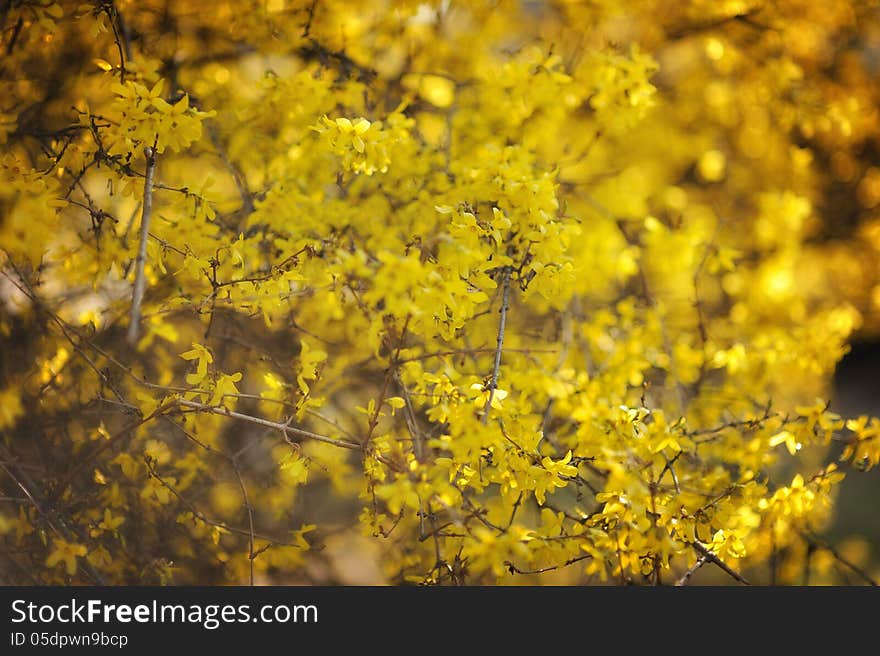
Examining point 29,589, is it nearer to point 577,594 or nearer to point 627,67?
point 577,594

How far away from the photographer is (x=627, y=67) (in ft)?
7.30

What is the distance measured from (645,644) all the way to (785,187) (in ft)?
10.6

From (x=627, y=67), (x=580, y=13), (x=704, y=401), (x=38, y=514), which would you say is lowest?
(x=38, y=514)

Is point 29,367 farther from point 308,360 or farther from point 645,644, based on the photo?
point 645,644

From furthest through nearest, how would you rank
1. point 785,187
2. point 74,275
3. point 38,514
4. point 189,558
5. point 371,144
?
point 785,187
point 189,558
point 74,275
point 38,514
point 371,144

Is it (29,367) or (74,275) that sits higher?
(74,275)

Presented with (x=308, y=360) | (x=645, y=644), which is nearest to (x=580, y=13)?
(x=308, y=360)

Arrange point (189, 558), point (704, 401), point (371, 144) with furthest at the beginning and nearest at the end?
point (704, 401) → point (189, 558) → point (371, 144)

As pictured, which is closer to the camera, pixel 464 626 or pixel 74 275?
pixel 464 626

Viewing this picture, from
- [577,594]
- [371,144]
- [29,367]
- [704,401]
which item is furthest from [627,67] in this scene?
[29,367]

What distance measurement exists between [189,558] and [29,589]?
574 mm

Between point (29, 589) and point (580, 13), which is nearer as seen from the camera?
point (29, 589)

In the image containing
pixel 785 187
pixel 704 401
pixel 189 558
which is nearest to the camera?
pixel 189 558

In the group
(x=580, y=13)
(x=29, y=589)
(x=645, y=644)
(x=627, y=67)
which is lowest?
(x=645, y=644)
